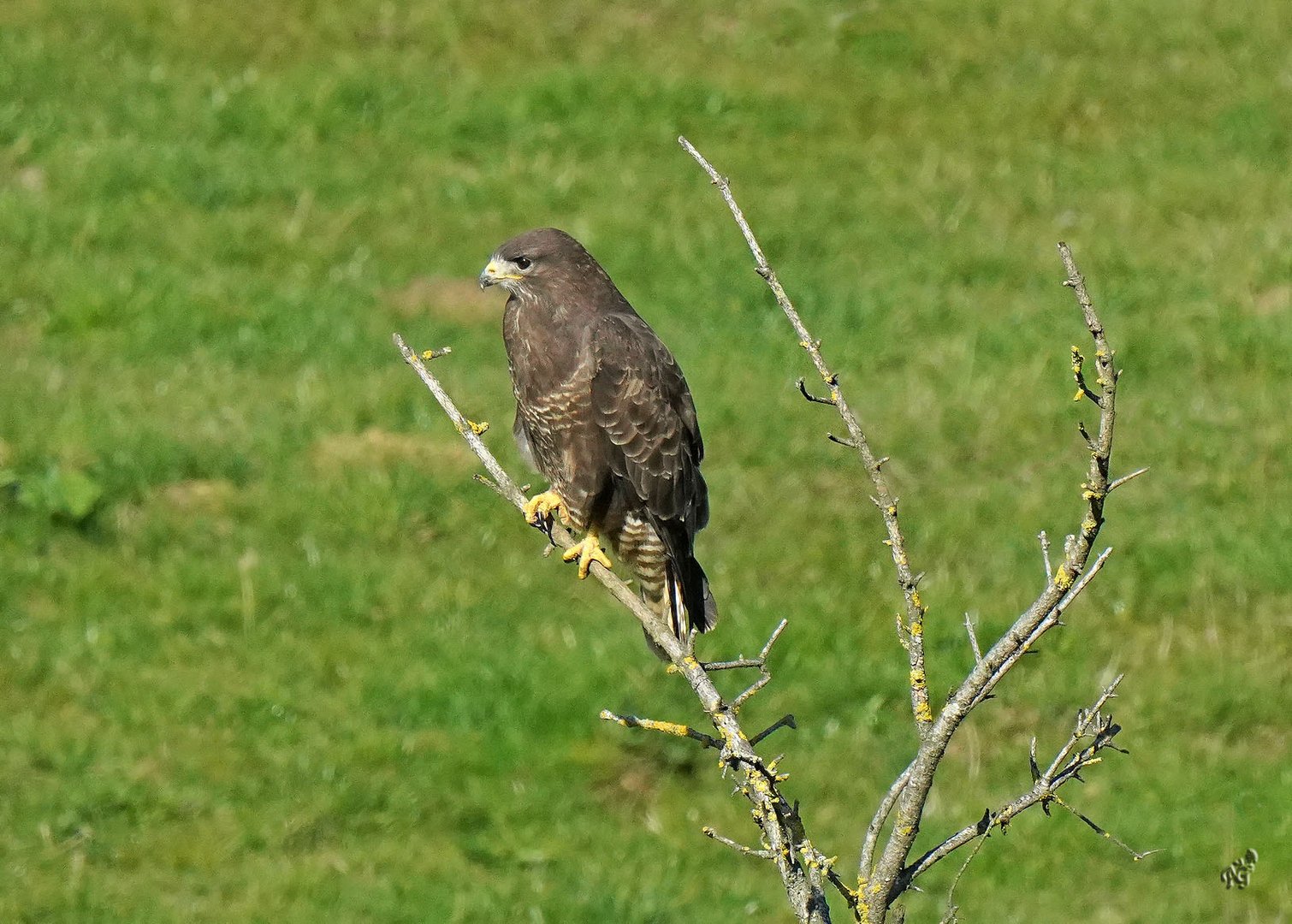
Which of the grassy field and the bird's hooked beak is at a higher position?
the bird's hooked beak

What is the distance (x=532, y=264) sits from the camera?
5551 mm

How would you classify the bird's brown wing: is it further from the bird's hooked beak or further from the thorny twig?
the thorny twig

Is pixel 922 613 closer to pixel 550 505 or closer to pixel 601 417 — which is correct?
pixel 601 417

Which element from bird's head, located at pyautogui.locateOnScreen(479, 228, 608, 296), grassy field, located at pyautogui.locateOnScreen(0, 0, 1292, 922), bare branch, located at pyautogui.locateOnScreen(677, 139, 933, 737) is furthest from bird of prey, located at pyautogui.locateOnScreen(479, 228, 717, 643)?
bare branch, located at pyautogui.locateOnScreen(677, 139, 933, 737)

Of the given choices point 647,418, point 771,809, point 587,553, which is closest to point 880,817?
point 771,809

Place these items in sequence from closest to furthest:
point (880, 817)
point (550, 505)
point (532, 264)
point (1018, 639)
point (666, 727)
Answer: point (1018, 639), point (880, 817), point (666, 727), point (532, 264), point (550, 505)

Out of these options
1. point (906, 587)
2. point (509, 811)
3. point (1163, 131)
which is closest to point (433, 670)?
point (509, 811)

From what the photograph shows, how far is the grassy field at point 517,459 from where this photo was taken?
7.22 m

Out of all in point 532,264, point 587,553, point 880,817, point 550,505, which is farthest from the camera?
point 550,505

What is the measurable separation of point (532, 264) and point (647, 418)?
63 centimetres

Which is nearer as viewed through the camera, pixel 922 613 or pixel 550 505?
pixel 922 613

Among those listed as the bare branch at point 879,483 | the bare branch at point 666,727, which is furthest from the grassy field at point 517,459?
the bare branch at point 879,483

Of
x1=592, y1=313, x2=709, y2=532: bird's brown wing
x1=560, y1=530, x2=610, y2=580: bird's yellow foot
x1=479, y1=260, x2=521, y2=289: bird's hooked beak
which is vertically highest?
x1=479, y1=260, x2=521, y2=289: bird's hooked beak

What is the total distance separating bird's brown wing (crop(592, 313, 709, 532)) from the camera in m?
5.68
